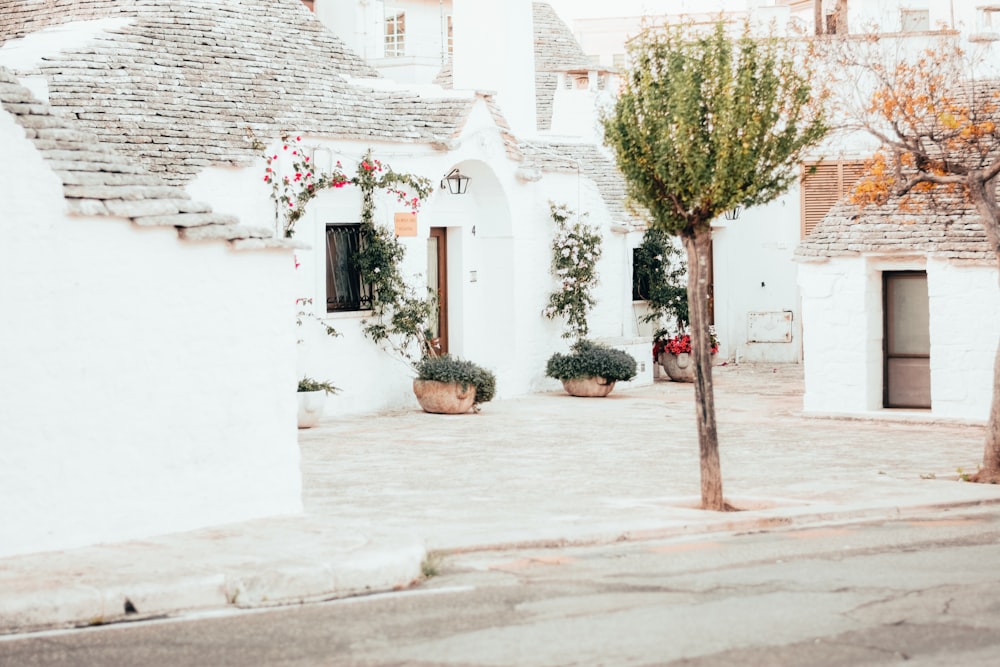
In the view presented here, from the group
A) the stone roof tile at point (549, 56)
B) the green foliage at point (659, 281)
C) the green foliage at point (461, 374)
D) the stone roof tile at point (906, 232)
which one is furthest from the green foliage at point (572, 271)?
the stone roof tile at point (549, 56)

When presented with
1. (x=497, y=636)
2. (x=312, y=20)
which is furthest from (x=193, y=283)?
(x=312, y=20)

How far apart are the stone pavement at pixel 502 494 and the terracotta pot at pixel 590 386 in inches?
25.7

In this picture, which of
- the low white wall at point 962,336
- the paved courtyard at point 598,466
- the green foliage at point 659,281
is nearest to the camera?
the paved courtyard at point 598,466

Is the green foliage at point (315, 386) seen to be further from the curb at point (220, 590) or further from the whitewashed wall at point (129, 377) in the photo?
the curb at point (220, 590)

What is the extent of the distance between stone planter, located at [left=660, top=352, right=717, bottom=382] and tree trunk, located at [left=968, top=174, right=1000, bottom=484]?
12.4 m

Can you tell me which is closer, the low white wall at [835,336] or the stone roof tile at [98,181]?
the stone roof tile at [98,181]

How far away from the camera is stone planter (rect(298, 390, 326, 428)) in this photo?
20.2 m

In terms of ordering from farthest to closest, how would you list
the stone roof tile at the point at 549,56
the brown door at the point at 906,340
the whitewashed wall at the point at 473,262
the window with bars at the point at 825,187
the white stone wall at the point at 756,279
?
the stone roof tile at the point at 549,56 < the white stone wall at the point at 756,279 < the window with bars at the point at 825,187 < the brown door at the point at 906,340 < the whitewashed wall at the point at 473,262

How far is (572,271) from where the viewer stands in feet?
86.4

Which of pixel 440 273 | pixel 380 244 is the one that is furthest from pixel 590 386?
pixel 380 244

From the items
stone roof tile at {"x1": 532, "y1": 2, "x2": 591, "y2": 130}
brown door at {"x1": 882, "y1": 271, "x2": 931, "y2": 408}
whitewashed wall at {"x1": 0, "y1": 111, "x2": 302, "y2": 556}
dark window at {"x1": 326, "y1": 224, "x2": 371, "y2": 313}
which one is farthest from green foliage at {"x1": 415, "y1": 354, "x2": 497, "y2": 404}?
stone roof tile at {"x1": 532, "y1": 2, "x2": 591, "y2": 130}

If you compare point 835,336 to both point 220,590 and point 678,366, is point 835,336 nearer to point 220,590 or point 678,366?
point 678,366

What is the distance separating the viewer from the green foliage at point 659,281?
30047 millimetres

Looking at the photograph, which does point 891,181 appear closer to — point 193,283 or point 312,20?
point 193,283
